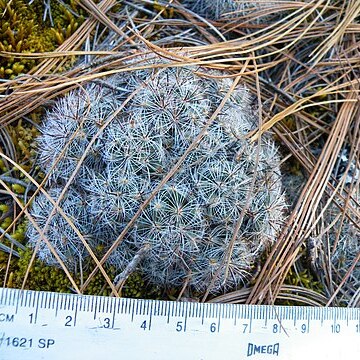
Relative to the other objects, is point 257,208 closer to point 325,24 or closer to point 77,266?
point 77,266

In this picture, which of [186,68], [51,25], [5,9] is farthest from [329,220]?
[5,9]

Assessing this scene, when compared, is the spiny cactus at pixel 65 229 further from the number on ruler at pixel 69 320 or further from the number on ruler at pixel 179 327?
the number on ruler at pixel 179 327

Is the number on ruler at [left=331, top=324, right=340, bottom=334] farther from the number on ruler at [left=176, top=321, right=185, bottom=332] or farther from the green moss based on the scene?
the green moss

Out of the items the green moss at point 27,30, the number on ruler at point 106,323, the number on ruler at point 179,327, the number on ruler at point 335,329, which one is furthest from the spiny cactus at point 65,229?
the number on ruler at point 335,329

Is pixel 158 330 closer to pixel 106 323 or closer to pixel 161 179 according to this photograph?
pixel 106 323

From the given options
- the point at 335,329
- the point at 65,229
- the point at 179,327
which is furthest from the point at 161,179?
the point at 335,329

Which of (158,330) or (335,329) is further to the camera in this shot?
(335,329)
